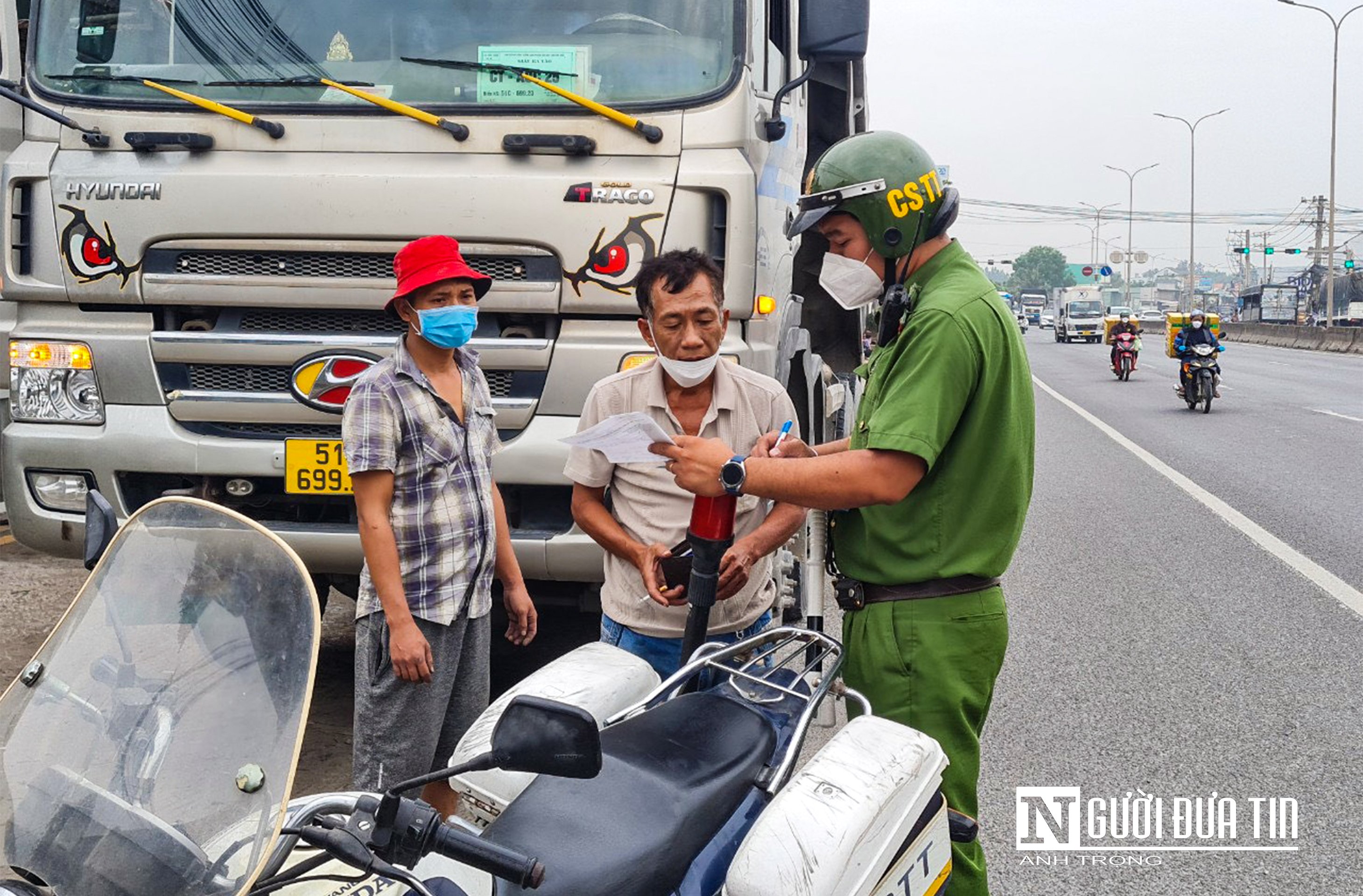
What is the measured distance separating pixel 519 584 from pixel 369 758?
663mm

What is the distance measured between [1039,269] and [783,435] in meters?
175

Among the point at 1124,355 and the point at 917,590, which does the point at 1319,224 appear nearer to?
the point at 1124,355

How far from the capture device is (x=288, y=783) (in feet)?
5.37

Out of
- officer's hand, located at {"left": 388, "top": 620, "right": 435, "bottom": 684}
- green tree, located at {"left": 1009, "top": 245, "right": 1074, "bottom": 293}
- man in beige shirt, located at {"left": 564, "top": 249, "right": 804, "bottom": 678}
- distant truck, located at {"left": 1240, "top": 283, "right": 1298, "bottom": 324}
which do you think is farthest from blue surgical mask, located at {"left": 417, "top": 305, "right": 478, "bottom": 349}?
green tree, located at {"left": 1009, "top": 245, "right": 1074, "bottom": 293}

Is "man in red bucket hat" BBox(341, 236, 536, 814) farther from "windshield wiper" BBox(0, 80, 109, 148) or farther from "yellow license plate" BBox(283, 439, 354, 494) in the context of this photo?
"windshield wiper" BBox(0, 80, 109, 148)

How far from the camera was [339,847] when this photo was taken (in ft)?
5.26

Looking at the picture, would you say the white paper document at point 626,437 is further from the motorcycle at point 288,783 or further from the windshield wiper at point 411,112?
the windshield wiper at point 411,112

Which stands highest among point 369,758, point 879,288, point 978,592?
point 879,288

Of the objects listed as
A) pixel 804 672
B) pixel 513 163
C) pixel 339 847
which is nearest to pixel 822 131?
pixel 513 163

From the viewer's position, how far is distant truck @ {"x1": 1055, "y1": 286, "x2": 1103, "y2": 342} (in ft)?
171

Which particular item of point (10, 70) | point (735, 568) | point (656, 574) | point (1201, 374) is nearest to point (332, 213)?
point (10, 70)

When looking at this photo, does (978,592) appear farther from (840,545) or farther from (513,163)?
(513,163)

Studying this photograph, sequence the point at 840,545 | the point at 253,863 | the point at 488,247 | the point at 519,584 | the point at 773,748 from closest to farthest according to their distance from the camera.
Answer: the point at 253,863, the point at 773,748, the point at 840,545, the point at 519,584, the point at 488,247

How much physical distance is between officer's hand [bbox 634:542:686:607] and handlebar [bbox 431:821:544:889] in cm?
155
